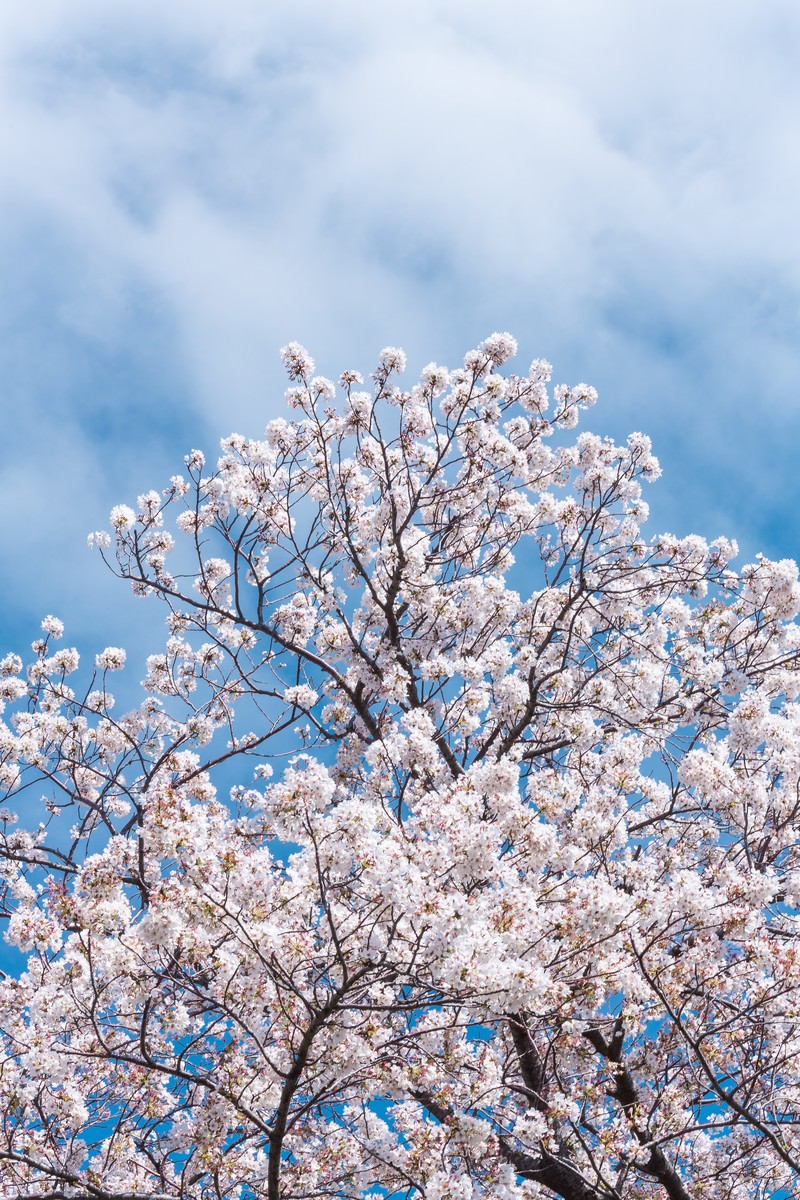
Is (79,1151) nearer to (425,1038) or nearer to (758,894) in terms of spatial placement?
(425,1038)

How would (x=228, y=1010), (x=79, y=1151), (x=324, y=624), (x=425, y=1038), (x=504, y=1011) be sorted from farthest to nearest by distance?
(x=324, y=624) < (x=79, y=1151) < (x=425, y=1038) < (x=228, y=1010) < (x=504, y=1011)

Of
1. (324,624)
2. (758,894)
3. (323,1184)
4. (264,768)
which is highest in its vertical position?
(324,624)

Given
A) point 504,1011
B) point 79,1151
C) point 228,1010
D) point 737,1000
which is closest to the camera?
point 504,1011

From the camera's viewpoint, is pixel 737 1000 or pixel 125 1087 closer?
pixel 125 1087

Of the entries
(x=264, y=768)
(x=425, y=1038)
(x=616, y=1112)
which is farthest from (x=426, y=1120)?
(x=264, y=768)

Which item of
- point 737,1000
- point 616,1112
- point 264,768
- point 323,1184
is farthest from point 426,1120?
point 264,768

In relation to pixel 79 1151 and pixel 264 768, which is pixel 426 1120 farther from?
pixel 264 768

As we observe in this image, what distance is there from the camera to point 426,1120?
856 centimetres

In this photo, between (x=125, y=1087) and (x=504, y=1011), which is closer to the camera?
(x=504, y=1011)

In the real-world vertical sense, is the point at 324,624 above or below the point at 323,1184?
above

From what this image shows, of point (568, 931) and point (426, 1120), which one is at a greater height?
point (568, 931)

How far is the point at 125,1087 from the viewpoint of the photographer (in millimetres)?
8867

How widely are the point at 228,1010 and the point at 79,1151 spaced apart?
10.4ft

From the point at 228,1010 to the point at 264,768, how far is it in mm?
6419
